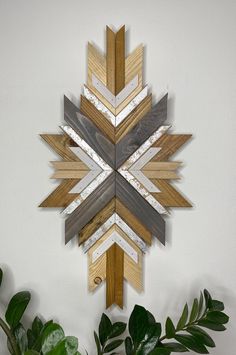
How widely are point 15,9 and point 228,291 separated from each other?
3.65ft

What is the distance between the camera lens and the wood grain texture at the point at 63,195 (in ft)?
3.51

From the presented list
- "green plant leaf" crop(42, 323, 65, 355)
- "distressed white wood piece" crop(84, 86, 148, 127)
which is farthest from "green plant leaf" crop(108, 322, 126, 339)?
"distressed white wood piece" crop(84, 86, 148, 127)

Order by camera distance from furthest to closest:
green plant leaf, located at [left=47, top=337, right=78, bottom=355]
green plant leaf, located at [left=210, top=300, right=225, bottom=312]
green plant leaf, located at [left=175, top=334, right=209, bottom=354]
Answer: green plant leaf, located at [left=210, top=300, right=225, bottom=312] < green plant leaf, located at [left=175, top=334, right=209, bottom=354] < green plant leaf, located at [left=47, top=337, right=78, bottom=355]

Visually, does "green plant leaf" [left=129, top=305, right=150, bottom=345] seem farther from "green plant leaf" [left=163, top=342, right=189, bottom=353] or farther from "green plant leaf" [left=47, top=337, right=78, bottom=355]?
"green plant leaf" [left=47, top=337, right=78, bottom=355]

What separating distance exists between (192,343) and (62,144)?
66 cm

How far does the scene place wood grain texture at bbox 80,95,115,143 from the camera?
41.8 inches

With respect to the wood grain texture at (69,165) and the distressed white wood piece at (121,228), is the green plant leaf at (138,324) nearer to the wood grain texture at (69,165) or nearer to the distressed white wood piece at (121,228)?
the distressed white wood piece at (121,228)

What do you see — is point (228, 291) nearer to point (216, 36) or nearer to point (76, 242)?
point (76, 242)

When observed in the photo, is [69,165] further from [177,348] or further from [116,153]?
[177,348]

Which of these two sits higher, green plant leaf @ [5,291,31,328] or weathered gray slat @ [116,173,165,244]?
weathered gray slat @ [116,173,165,244]

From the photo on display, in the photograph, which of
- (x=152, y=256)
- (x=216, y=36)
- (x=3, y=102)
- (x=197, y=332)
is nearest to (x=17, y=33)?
(x=3, y=102)

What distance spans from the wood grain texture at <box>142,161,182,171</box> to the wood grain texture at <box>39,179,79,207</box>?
0.23m

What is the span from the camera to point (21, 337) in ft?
3.28

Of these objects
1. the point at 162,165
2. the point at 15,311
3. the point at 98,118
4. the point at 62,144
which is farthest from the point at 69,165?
the point at 15,311
